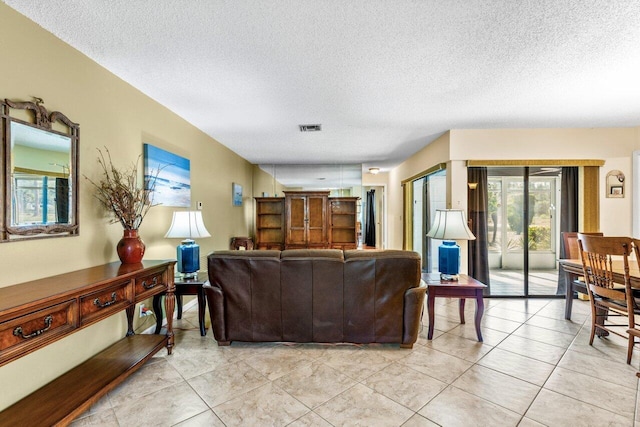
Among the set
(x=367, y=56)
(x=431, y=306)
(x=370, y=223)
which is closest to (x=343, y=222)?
(x=370, y=223)

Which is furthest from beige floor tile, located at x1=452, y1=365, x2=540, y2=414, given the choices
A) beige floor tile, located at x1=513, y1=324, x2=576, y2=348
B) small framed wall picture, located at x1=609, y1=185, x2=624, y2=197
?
small framed wall picture, located at x1=609, y1=185, x2=624, y2=197

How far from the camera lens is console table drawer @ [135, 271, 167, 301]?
1968 millimetres

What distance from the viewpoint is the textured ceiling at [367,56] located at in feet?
5.19

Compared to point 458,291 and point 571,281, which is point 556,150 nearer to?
point 571,281

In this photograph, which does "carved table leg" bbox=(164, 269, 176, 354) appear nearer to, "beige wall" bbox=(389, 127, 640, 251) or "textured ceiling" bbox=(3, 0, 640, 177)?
"textured ceiling" bbox=(3, 0, 640, 177)

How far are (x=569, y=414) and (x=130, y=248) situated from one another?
3082 mm

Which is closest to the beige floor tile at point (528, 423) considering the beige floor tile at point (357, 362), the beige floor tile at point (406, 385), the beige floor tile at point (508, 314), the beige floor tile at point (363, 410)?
the beige floor tile at point (406, 385)

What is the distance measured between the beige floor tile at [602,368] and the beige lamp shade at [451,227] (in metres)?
1.16

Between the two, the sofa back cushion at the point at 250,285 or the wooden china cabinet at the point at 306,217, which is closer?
the sofa back cushion at the point at 250,285

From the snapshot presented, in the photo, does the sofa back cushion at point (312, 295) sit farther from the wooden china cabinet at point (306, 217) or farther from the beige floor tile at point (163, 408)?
the wooden china cabinet at point (306, 217)

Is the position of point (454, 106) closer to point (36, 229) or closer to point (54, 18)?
point (54, 18)

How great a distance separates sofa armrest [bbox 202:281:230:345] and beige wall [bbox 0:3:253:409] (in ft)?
2.56

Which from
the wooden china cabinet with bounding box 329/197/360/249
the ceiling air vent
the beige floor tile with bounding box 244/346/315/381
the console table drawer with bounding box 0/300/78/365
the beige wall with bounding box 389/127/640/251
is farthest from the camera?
the wooden china cabinet with bounding box 329/197/360/249

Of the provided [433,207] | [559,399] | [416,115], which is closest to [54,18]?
[416,115]
